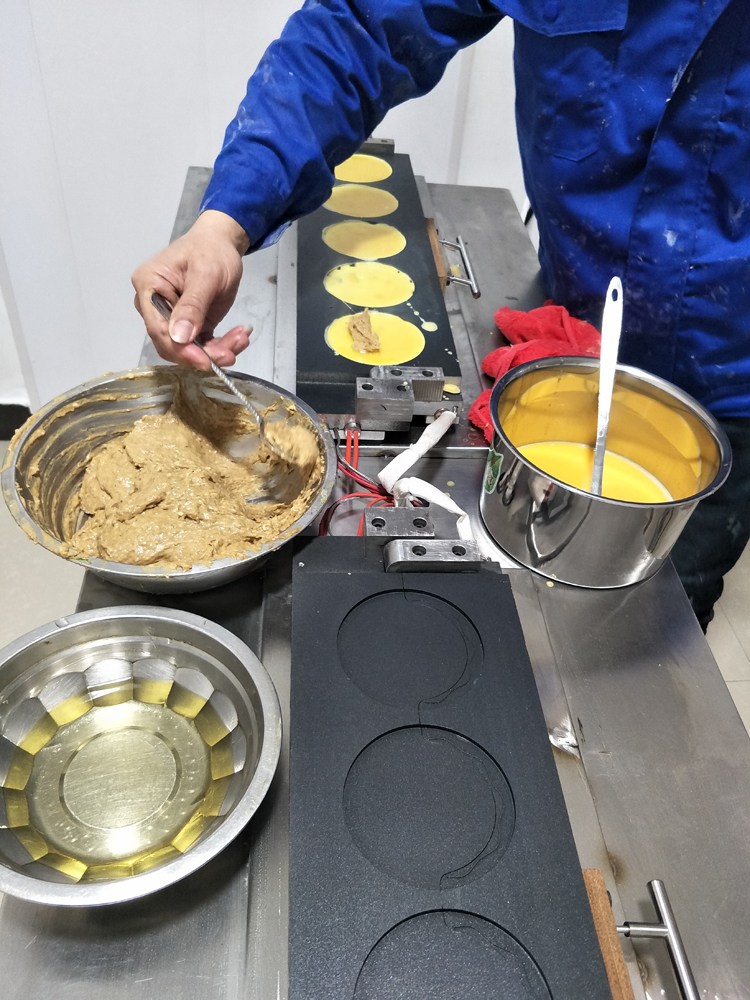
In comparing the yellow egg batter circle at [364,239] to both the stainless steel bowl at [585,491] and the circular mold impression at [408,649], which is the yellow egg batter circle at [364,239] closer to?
the stainless steel bowl at [585,491]

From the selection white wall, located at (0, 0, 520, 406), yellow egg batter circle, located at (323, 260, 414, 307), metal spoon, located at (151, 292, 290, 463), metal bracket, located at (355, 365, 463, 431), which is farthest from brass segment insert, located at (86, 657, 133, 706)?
white wall, located at (0, 0, 520, 406)

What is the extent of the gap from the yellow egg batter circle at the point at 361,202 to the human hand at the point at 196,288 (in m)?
0.61

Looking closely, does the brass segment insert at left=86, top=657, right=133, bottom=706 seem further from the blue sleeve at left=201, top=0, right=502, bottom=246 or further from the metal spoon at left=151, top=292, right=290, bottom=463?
the blue sleeve at left=201, top=0, right=502, bottom=246

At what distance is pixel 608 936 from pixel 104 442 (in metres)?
0.88

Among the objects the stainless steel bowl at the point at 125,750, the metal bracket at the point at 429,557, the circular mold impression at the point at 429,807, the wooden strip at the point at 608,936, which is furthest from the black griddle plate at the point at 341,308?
the wooden strip at the point at 608,936

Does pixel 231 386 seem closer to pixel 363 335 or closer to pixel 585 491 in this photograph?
pixel 363 335

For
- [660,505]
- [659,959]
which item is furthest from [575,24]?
[659,959]

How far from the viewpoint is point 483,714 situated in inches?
25.3

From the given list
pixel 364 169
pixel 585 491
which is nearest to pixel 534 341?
pixel 585 491

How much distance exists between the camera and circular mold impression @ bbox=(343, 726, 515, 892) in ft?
1.81

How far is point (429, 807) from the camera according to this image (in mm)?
582

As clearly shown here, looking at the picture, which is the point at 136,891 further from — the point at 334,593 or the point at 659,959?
the point at 659,959

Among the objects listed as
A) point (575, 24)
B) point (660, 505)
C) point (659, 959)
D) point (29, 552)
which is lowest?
point (29, 552)

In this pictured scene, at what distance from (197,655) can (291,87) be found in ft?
2.96
